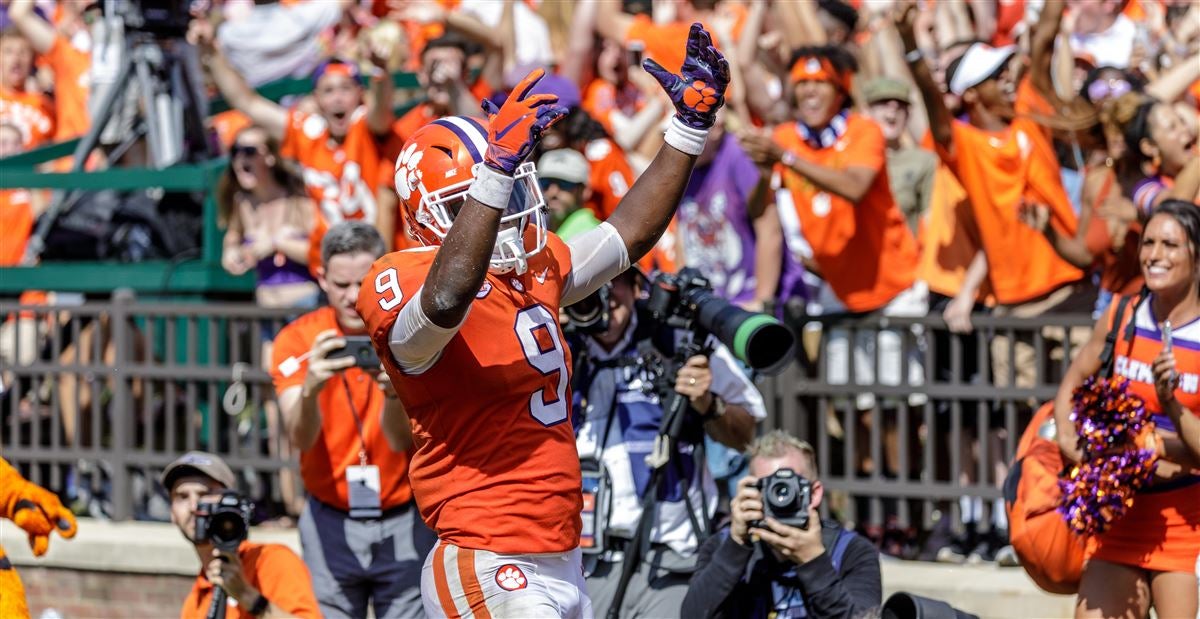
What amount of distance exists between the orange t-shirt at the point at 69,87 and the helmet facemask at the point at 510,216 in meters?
7.78

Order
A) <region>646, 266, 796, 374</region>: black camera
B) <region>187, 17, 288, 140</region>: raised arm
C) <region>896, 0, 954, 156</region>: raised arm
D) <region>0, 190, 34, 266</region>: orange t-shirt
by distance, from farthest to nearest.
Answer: <region>0, 190, 34, 266</region>: orange t-shirt → <region>187, 17, 288, 140</region>: raised arm → <region>896, 0, 954, 156</region>: raised arm → <region>646, 266, 796, 374</region>: black camera

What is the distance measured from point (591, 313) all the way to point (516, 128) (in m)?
1.89

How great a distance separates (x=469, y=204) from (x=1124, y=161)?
169 inches

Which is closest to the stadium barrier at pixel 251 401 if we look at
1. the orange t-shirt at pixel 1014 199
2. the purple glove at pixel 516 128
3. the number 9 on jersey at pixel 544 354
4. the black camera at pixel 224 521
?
the orange t-shirt at pixel 1014 199

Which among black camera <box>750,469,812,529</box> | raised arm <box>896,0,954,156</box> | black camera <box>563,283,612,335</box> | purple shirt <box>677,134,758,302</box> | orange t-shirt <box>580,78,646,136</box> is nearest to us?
black camera <box>750,469,812,529</box>

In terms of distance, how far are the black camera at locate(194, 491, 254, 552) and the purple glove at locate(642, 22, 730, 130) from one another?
94.1 inches

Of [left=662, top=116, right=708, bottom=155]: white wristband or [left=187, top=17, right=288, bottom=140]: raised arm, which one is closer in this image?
[left=662, top=116, right=708, bottom=155]: white wristband

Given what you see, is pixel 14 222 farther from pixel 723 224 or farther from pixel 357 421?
pixel 357 421

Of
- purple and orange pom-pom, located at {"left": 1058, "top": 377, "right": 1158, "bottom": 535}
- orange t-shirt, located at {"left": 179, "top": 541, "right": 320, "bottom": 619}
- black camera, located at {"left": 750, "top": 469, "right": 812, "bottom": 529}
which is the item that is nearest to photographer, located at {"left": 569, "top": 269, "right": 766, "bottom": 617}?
black camera, located at {"left": 750, "top": 469, "right": 812, "bottom": 529}

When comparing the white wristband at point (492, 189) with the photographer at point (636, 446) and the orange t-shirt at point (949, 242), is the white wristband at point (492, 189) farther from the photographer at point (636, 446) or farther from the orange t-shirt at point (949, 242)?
the orange t-shirt at point (949, 242)

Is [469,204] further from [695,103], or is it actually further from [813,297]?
[813,297]

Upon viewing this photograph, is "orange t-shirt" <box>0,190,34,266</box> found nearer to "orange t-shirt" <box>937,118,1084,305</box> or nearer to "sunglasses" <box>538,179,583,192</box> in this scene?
"sunglasses" <box>538,179,583,192</box>

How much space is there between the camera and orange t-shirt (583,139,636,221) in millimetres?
8398

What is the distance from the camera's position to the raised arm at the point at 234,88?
31.8 feet
